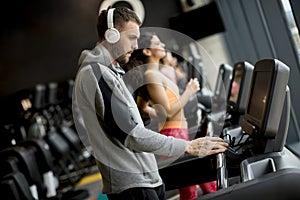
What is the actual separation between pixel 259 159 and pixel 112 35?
0.74m

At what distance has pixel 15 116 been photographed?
5.72 metres

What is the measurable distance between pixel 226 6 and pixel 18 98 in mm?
2871

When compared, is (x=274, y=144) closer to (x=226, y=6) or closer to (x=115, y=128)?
(x=115, y=128)

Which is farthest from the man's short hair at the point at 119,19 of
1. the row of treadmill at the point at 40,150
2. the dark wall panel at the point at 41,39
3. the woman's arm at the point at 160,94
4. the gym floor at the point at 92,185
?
the dark wall panel at the point at 41,39

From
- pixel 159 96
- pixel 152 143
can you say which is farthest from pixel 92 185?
pixel 152 143

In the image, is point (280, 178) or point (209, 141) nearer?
point (280, 178)

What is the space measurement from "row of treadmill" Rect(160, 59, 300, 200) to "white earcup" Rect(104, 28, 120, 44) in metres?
0.59

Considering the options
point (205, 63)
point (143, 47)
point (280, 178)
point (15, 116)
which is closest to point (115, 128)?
point (280, 178)

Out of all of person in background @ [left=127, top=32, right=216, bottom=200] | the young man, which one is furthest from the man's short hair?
person in background @ [left=127, top=32, right=216, bottom=200]

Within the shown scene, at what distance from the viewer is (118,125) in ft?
5.89

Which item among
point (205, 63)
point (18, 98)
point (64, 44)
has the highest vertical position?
point (64, 44)

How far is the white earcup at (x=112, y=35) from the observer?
183cm

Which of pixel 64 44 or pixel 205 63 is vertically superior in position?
pixel 64 44

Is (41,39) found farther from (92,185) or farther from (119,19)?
(119,19)
